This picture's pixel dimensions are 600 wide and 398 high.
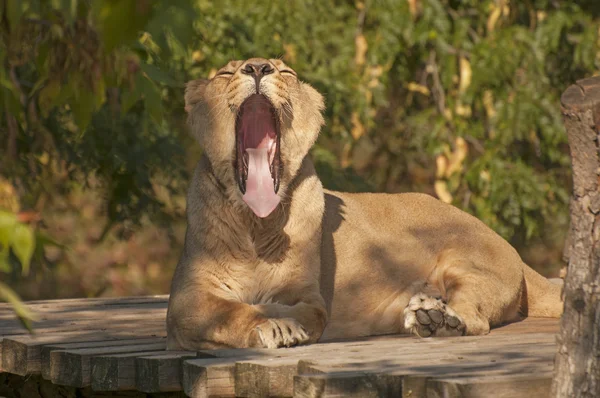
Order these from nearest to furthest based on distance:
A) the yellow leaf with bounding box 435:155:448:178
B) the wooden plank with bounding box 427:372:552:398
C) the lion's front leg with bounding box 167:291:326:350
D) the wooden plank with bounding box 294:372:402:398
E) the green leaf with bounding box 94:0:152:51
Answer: the green leaf with bounding box 94:0:152:51
the wooden plank with bounding box 427:372:552:398
the wooden plank with bounding box 294:372:402:398
the lion's front leg with bounding box 167:291:326:350
the yellow leaf with bounding box 435:155:448:178

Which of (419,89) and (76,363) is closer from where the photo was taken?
(76,363)

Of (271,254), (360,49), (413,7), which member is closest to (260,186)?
(271,254)

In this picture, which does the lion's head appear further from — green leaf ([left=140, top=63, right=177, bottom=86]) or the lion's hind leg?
green leaf ([left=140, top=63, right=177, bottom=86])

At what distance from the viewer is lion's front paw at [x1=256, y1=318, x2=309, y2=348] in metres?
4.33

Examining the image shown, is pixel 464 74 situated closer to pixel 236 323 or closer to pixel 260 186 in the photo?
pixel 260 186

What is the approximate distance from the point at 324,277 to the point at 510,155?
14.8 ft

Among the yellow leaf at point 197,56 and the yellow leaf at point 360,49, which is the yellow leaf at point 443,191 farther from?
the yellow leaf at point 197,56

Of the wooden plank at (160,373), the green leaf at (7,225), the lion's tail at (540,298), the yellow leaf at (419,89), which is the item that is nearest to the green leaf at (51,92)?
the green leaf at (7,225)

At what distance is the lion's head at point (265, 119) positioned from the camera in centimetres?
482

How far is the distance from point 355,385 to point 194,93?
6.28 ft

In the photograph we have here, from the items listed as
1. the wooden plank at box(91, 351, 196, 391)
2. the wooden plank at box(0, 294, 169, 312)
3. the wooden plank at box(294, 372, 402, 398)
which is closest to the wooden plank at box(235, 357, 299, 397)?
the wooden plank at box(294, 372, 402, 398)

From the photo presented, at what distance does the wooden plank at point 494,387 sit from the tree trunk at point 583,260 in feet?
0.52

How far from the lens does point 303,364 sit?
3.72m

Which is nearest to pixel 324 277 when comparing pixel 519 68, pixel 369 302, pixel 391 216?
pixel 369 302
